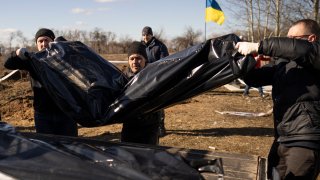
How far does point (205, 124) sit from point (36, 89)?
16.3 feet

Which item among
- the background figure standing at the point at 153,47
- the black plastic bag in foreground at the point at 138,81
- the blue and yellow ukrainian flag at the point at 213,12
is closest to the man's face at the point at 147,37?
the background figure standing at the point at 153,47

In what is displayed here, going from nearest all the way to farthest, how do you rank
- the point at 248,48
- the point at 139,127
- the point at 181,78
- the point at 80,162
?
1. the point at 80,162
2. the point at 248,48
3. the point at 181,78
4. the point at 139,127

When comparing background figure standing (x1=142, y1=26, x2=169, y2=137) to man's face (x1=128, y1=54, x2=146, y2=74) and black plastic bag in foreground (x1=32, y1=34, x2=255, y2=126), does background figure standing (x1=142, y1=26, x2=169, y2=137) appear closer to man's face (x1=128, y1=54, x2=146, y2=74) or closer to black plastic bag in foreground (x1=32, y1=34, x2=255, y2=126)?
man's face (x1=128, y1=54, x2=146, y2=74)

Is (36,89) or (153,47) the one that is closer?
(36,89)

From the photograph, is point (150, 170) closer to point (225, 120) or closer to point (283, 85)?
point (283, 85)

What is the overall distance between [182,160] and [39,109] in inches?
81.0

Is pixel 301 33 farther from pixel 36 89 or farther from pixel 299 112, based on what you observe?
pixel 36 89

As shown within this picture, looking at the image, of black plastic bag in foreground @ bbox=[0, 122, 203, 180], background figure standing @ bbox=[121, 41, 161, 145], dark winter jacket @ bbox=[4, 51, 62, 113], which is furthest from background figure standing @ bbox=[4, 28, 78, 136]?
black plastic bag in foreground @ bbox=[0, 122, 203, 180]

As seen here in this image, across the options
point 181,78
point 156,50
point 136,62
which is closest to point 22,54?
point 136,62

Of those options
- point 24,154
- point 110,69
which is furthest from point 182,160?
point 110,69

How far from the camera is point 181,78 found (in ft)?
8.59

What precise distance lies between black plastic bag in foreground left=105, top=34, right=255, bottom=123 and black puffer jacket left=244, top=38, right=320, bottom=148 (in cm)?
28

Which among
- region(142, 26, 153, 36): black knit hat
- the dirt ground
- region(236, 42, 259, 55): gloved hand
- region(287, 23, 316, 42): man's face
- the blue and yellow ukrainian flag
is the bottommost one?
the dirt ground

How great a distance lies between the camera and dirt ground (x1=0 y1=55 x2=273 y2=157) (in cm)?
645
